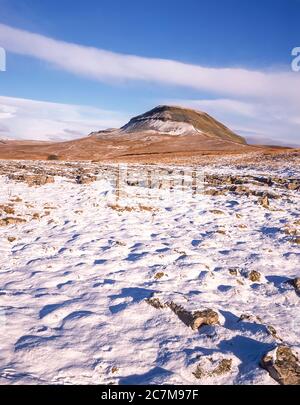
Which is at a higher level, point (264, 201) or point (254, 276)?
point (264, 201)

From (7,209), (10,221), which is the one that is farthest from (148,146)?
(10,221)

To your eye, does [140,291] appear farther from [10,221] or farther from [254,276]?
[10,221]

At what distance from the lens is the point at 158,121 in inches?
4203

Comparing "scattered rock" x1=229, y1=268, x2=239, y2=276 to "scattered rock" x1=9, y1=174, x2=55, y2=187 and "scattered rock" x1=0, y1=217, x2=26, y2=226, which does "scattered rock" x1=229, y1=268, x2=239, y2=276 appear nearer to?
"scattered rock" x1=0, y1=217, x2=26, y2=226

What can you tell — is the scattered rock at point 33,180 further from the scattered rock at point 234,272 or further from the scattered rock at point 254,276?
the scattered rock at point 254,276

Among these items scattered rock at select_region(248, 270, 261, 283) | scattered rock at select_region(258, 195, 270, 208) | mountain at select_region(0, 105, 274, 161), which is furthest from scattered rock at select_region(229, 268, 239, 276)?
mountain at select_region(0, 105, 274, 161)

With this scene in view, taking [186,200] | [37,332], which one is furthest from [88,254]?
[186,200]

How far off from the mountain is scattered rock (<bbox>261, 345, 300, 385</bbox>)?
42.0m

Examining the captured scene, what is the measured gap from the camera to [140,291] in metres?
8.02

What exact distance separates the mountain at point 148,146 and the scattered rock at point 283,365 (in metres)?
42.0

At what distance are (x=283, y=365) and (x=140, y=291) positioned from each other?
3551mm

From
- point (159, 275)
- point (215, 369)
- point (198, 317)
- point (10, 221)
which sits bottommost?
point (215, 369)

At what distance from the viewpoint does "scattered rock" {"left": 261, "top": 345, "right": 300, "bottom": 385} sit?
525cm

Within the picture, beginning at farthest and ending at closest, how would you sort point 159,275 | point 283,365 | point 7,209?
1. point 7,209
2. point 159,275
3. point 283,365
